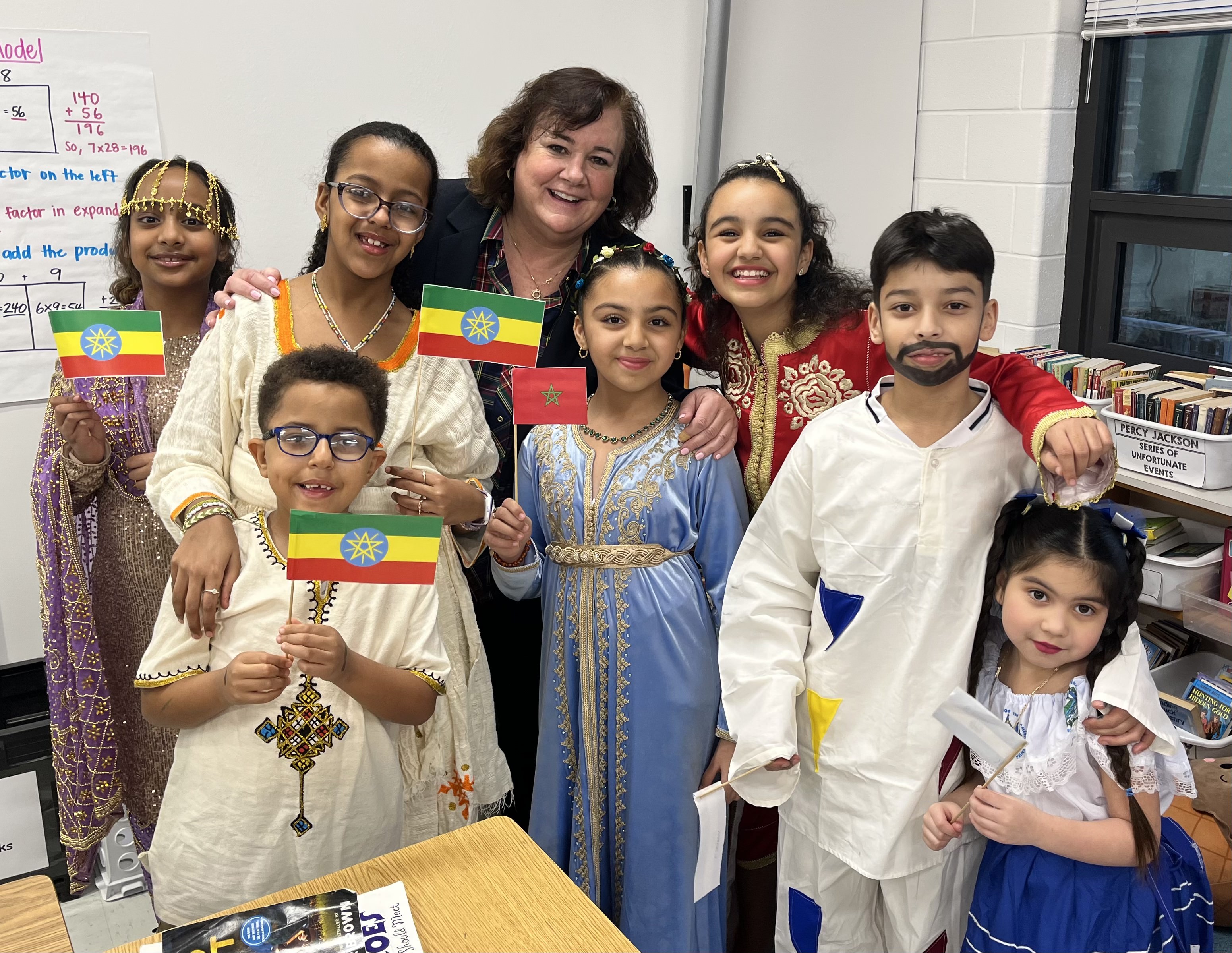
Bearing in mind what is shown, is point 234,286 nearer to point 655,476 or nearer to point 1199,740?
point 655,476

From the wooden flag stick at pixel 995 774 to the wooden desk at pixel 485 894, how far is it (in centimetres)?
52

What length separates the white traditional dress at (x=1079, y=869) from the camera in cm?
145

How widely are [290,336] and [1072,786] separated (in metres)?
1.33

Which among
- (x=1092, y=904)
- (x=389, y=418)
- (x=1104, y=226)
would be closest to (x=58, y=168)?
(x=389, y=418)

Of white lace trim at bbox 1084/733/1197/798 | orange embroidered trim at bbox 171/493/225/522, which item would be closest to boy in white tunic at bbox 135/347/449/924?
orange embroidered trim at bbox 171/493/225/522

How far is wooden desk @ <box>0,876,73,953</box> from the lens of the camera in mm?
1098

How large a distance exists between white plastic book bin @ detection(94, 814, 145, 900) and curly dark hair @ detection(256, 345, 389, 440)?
1461mm

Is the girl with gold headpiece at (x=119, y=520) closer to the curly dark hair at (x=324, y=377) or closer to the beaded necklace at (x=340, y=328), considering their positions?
the beaded necklace at (x=340, y=328)

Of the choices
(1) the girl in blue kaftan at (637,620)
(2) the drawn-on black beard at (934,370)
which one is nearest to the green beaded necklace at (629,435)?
(1) the girl in blue kaftan at (637,620)

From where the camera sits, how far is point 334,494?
1442mm

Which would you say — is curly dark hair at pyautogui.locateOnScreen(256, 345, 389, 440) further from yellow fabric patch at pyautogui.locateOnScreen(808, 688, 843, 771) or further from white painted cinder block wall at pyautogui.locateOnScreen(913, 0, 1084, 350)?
white painted cinder block wall at pyautogui.locateOnScreen(913, 0, 1084, 350)

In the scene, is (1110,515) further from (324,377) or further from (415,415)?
(324,377)

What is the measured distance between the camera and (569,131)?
200 cm

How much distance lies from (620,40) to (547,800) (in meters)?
2.27
